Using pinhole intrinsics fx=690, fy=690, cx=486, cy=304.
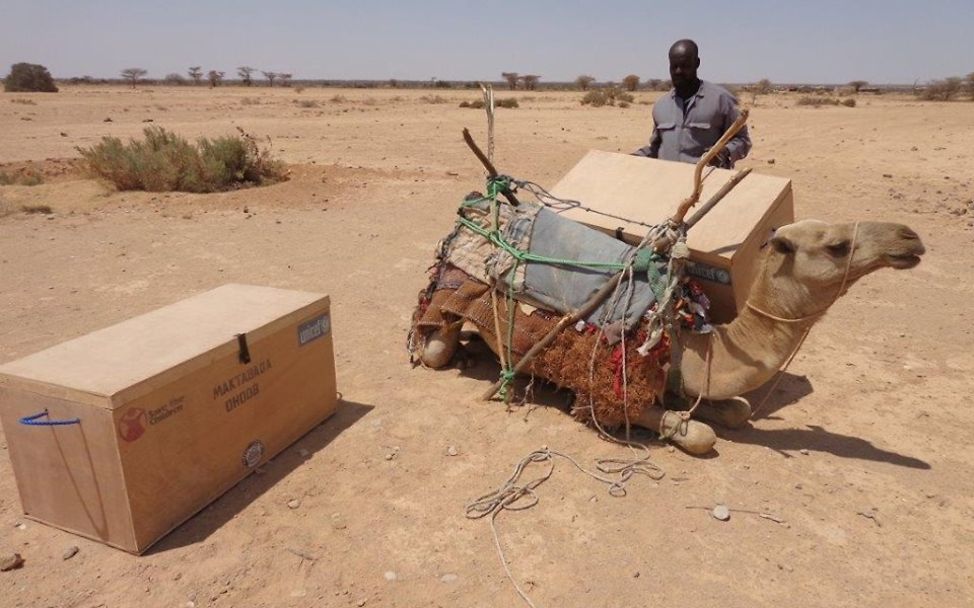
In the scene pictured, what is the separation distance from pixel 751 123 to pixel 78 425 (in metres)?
26.2

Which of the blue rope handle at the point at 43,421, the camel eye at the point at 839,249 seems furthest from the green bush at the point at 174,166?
the camel eye at the point at 839,249

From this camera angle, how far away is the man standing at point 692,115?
5945mm

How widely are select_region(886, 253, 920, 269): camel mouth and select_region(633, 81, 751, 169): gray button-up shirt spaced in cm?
249

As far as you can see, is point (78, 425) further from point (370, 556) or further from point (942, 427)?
point (942, 427)

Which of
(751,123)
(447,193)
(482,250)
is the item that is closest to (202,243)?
(447,193)

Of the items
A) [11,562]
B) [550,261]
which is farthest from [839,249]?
[11,562]

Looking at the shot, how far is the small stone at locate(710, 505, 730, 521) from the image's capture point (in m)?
3.70

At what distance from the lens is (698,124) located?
6035 millimetres

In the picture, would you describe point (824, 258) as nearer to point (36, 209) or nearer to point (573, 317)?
point (573, 317)

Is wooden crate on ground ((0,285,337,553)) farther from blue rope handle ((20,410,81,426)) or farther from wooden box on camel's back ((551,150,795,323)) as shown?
wooden box on camel's back ((551,150,795,323))

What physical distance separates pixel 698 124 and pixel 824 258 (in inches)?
108

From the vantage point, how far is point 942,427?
4742 millimetres

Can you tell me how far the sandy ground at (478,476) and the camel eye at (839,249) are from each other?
4.51 ft

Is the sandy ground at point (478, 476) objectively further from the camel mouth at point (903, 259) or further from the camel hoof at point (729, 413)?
the camel mouth at point (903, 259)
